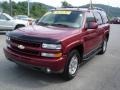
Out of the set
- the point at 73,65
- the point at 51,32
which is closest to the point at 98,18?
the point at 73,65

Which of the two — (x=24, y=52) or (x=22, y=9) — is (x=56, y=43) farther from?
(x=22, y=9)

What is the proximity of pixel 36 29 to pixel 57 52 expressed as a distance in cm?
114

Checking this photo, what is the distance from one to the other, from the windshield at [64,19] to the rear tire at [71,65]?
886 mm

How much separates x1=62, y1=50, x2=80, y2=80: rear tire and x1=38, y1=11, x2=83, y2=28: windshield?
0.89 meters

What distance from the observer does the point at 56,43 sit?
5.45 meters

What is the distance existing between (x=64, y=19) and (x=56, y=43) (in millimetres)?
1694

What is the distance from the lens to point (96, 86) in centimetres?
589

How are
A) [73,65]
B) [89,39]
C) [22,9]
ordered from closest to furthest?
[73,65] < [89,39] < [22,9]

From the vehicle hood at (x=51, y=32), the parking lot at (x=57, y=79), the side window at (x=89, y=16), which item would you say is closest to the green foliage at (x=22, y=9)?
the side window at (x=89, y=16)

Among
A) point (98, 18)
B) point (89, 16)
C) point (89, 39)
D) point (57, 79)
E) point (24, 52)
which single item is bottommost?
point (57, 79)

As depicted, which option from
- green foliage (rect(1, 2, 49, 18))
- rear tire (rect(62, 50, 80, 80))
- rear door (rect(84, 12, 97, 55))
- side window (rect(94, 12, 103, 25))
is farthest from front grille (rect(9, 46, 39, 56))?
green foliage (rect(1, 2, 49, 18))

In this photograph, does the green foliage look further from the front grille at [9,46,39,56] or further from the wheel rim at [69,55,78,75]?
the front grille at [9,46,39,56]

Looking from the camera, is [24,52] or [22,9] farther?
[22,9]

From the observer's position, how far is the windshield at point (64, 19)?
678 cm
